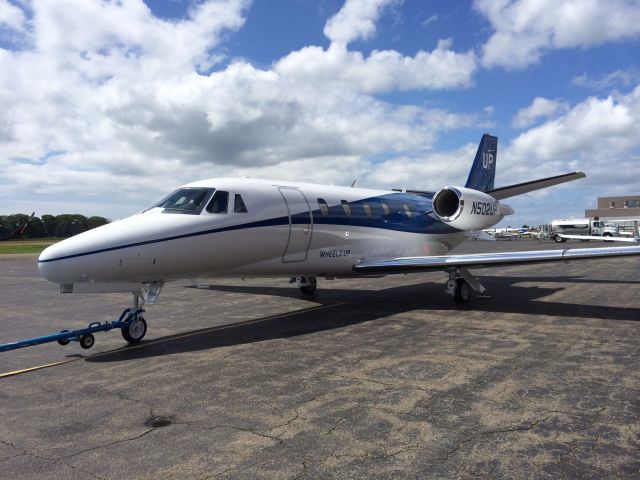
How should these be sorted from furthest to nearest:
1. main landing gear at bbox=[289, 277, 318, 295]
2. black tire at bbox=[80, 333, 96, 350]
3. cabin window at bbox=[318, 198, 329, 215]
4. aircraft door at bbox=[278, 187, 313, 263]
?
main landing gear at bbox=[289, 277, 318, 295]
cabin window at bbox=[318, 198, 329, 215]
aircraft door at bbox=[278, 187, 313, 263]
black tire at bbox=[80, 333, 96, 350]

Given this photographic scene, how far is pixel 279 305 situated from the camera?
12.4m

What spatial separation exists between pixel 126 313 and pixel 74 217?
12779 cm

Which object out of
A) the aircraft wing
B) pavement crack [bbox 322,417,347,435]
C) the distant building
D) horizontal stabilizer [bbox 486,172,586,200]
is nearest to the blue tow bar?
pavement crack [bbox 322,417,347,435]

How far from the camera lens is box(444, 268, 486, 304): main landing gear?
11.9 meters

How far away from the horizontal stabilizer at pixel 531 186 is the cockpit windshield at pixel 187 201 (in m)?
10.7

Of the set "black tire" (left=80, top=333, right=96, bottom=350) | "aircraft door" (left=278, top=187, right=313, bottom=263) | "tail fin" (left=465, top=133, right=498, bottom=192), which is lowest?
"black tire" (left=80, top=333, right=96, bottom=350)

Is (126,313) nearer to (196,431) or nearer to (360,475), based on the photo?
(196,431)

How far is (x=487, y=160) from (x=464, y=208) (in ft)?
18.5

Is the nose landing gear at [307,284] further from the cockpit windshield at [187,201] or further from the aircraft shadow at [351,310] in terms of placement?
the cockpit windshield at [187,201]

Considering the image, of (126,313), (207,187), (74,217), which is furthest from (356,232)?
(74,217)

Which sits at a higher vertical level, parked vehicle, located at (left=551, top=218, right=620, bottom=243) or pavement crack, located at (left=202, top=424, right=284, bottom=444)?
parked vehicle, located at (left=551, top=218, right=620, bottom=243)

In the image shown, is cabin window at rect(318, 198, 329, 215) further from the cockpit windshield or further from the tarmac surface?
the cockpit windshield

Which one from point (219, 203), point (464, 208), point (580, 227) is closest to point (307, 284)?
point (464, 208)

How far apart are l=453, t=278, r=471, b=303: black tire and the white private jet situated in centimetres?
3
